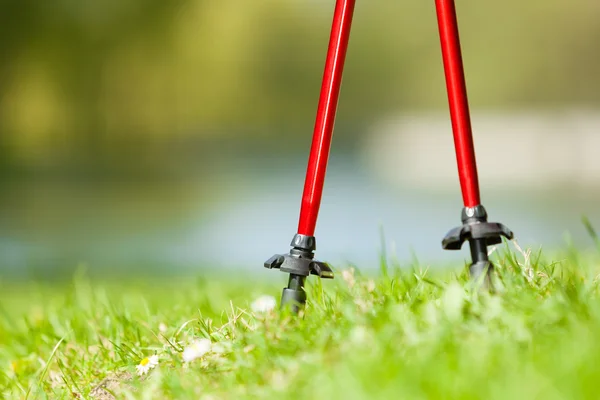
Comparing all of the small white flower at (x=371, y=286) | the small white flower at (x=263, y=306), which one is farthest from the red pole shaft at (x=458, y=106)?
the small white flower at (x=263, y=306)

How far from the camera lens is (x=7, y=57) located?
67.6 feet

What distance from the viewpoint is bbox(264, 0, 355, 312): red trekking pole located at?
84.6 inches

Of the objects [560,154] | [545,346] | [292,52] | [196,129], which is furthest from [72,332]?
[292,52]

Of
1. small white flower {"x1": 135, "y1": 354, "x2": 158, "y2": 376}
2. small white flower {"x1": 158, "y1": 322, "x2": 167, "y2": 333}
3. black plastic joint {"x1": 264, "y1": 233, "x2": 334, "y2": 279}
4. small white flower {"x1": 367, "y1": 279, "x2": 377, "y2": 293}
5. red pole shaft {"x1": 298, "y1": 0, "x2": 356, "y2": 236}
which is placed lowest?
small white flower {"x1": 135, "y1": 354, "x2": 158, "y2": 376}

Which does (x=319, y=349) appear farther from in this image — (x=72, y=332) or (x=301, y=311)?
(x=72, y=332)

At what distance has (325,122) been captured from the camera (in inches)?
88.2

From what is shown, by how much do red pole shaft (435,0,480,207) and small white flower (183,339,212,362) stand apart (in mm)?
846

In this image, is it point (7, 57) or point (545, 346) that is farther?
point (7, 57)

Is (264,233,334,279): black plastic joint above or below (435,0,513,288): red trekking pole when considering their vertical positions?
below

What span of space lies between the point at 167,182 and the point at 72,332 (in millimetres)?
17242

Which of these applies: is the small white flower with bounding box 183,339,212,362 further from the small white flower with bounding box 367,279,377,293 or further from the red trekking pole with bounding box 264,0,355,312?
the small white flower with bounding box 367,279,377,293

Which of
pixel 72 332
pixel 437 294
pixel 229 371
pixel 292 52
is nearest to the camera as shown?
pixel 229 371

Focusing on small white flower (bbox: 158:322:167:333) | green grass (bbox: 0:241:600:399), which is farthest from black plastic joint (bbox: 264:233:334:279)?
small white flower (bbox: 158:322:167:333)

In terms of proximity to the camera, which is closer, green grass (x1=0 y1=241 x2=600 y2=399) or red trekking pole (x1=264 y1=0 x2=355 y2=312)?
green grass (x1=0 y1=241 x2=600 y2=399)
